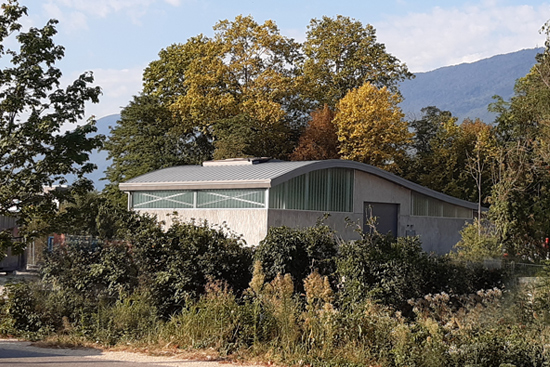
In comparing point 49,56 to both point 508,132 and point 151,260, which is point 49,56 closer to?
point 151,260

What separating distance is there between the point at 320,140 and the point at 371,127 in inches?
139

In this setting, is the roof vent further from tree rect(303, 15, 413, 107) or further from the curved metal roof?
tree rect(303, 15, 413, 107)

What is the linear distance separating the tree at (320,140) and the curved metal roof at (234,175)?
11212 mm

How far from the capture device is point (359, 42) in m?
50.5

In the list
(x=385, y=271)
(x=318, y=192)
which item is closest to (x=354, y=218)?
(x=318, y=192)

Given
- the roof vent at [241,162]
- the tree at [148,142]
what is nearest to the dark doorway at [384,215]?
the roof vent at [241,162]

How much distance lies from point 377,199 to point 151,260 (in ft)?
67.0

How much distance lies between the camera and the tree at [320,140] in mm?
45250

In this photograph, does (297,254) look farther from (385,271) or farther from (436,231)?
(436,231)

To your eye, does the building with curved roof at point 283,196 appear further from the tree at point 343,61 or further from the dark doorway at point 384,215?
the tree at point 343,61

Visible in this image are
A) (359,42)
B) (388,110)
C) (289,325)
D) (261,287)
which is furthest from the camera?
(359,42)

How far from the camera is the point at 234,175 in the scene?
95.6 feet

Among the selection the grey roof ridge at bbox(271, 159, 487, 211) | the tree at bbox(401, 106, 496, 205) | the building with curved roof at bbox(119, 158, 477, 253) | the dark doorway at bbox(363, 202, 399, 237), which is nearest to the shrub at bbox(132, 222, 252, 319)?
the building with curved roof at bbox(119, 158, 477, 253)

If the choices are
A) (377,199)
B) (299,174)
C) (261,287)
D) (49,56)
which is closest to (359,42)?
(377,199)
